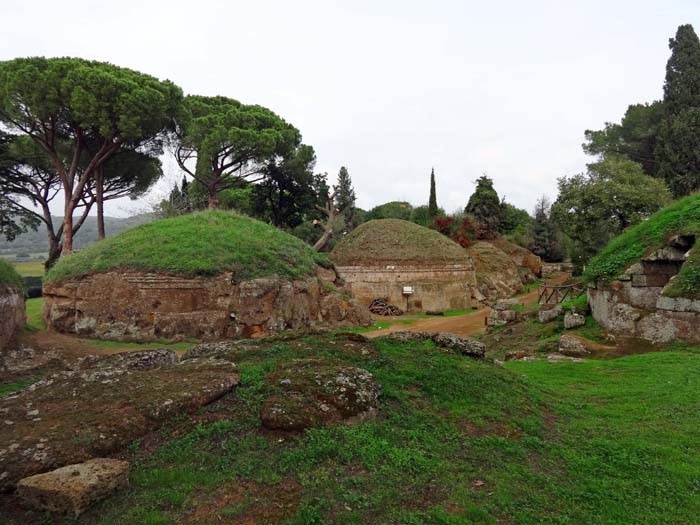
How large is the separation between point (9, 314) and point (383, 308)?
20.2 metres

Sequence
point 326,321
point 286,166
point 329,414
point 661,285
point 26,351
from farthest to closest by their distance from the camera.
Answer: point 286,166 < point 326,321 < point 661,285 < point 26,351 < point 329,414

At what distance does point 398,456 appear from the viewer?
423cm

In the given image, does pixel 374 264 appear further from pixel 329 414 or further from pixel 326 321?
pixel 329 414

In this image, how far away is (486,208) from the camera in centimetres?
4188

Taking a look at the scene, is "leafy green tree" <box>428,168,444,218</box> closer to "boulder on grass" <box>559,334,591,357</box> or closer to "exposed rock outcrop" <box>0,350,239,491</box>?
"boulder on grass" <box>559,334,591,357</box>

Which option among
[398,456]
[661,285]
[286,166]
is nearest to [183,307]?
[398,456]

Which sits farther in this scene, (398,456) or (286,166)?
(286,166)

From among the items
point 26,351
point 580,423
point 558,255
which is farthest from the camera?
point 558,255

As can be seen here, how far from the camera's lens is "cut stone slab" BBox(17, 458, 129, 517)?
3377mm

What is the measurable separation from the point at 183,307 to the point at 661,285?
15.6 meters

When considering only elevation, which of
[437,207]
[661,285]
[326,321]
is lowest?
[326,321]

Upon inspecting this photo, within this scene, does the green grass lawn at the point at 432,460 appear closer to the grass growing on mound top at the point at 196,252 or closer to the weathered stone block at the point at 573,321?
the weathered stone block at the point at 573,321

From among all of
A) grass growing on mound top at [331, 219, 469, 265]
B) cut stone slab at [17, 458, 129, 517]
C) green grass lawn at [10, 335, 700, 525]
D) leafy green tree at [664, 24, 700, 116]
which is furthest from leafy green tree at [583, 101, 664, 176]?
cut stone slab at [17, 458, 129, 517]

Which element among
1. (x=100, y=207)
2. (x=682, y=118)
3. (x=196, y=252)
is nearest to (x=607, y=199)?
(x=682, y=118)
